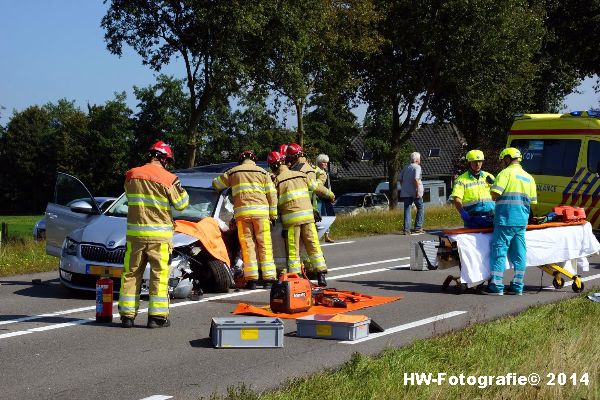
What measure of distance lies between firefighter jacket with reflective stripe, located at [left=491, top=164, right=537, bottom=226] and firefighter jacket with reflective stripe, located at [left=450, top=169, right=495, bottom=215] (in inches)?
31.8

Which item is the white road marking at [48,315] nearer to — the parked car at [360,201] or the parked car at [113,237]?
the parked car at [113,237]

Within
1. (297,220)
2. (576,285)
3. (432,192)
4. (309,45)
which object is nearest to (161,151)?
(297,220)

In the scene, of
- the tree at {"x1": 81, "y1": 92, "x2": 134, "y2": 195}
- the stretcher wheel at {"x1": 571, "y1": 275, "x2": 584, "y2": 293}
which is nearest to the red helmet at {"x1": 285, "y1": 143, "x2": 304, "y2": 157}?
the stretcher wheel at {"x1": 571, "y1": 275, "x2": 584, "y2": 293}

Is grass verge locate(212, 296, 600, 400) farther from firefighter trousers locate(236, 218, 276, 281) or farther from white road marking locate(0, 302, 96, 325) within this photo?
white road marking locate(0, 302, 96, 325)

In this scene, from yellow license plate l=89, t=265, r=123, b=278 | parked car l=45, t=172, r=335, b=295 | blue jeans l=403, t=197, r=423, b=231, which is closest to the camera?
yellow license plate l=89, t=265, r=123, b=278

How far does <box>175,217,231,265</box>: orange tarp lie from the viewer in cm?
1245

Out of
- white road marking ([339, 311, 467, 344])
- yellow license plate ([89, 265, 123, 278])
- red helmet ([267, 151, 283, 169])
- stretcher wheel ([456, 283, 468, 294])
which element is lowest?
white road marking ([339, 311, 467, 344])

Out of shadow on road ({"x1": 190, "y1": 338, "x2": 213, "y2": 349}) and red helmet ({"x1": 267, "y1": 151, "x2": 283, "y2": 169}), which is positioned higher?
red helmet ({"x1": 267, "y1": 151, "x2": 283, "y2": 169})

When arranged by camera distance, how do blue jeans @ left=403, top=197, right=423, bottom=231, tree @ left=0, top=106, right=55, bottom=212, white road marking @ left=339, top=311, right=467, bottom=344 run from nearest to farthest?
white road marking @ left=339, top=311, right=467, bottom=344 < blue jeans @ left=403, top=197, right=423, bottom=231 < tree @ left=0, top=106, right=55, bottom=212

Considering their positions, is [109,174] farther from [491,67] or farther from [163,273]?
[163,273]

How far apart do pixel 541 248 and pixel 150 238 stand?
5796 mm

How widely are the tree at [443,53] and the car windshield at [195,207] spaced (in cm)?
2257

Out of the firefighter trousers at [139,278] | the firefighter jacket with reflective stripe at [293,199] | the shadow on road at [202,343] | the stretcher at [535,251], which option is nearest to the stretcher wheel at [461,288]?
the stretcher at [535,251]

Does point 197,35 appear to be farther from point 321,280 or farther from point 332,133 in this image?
point 332,133
